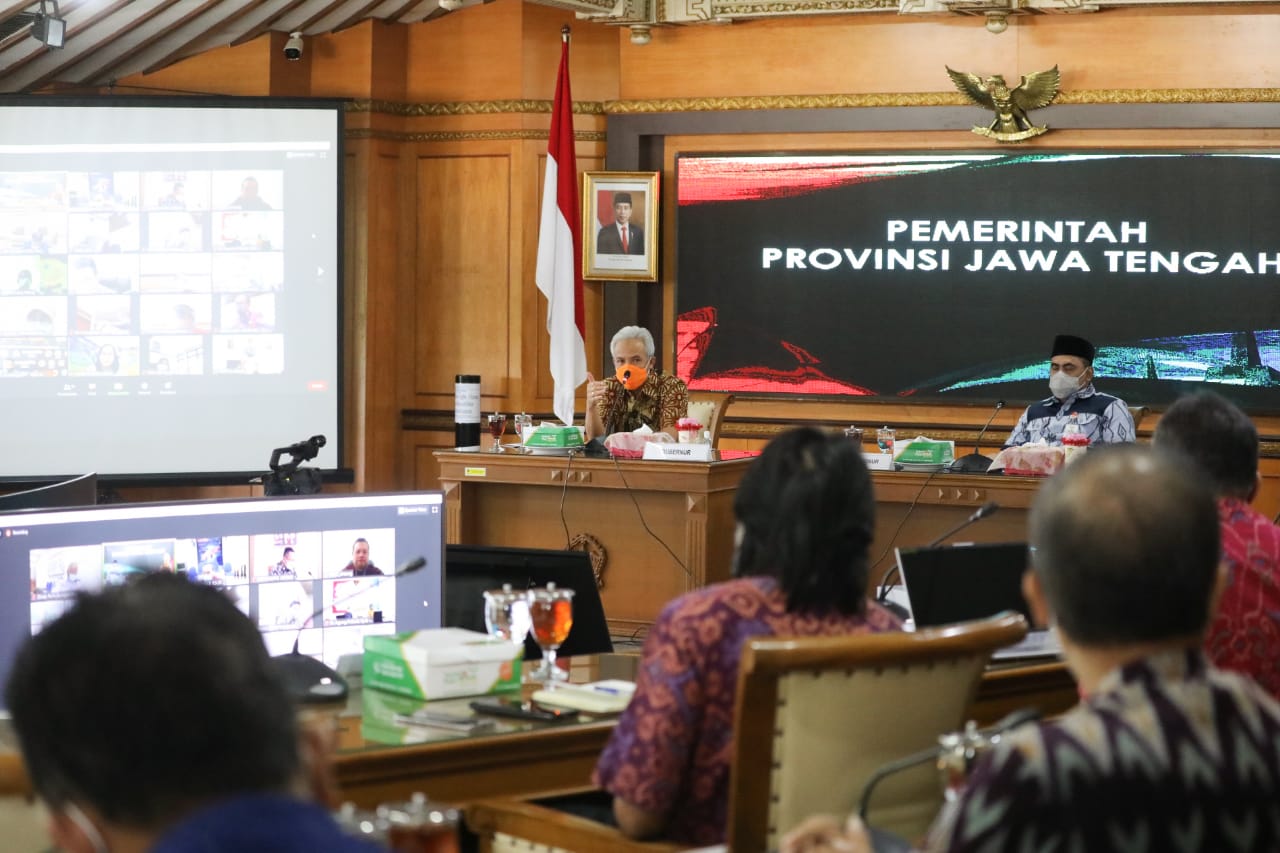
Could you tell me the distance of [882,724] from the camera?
6.97ft

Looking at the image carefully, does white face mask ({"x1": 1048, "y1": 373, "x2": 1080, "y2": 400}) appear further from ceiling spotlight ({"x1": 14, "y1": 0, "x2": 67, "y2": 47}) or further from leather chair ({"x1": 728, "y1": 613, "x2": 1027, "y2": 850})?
leather chair ({"x1": 728, "y1": 613, "x2": 1027, "y2": 850})

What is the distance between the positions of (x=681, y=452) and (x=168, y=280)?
9.09ft

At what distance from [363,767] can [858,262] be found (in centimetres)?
618

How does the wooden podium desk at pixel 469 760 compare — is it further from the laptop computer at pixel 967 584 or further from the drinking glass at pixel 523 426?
the drinking glass at pixel 523 426

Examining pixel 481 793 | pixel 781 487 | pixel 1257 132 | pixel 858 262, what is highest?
pixel 1257 132

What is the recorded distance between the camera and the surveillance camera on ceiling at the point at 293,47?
332 inches

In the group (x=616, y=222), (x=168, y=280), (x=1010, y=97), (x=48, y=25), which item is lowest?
(x=168, y=280)

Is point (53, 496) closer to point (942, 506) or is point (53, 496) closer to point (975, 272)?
point (942, 506)

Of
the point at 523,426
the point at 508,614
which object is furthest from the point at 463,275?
the point at 508,614

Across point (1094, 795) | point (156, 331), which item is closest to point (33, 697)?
point (1094, 795)

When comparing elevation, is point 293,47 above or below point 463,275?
above

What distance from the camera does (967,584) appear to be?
3.03 meters

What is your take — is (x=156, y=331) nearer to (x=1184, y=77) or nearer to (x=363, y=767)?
(x=1184, y=77)

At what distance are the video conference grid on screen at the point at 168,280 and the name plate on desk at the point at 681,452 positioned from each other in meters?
1.99
